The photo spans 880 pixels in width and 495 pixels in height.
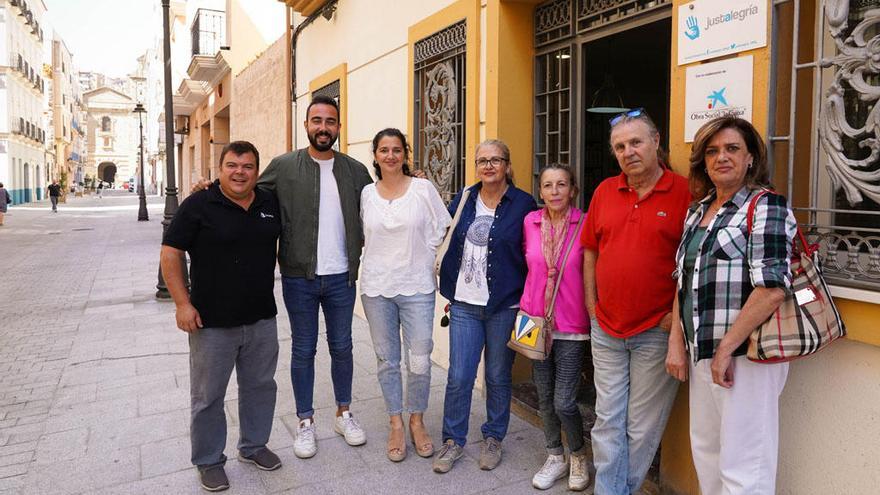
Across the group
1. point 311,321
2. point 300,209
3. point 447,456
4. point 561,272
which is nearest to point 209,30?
point 300,209

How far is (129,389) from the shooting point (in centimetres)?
512

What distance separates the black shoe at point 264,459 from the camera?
370cm

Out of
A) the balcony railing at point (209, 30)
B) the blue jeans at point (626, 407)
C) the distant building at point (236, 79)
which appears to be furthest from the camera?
the balcony railing at point (209, 30)

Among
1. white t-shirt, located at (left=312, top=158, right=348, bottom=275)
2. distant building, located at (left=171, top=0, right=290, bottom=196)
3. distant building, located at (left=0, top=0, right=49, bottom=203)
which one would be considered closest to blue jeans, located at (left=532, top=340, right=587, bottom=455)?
white t-shirt, located at (left=312, top=158, right=348, bottom=275)

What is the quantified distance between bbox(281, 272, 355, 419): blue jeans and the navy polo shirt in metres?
0.33

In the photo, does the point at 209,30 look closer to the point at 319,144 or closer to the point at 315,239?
the point at 319,144

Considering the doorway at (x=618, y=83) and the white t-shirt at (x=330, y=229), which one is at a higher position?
the doorway at (x=618, y=83)

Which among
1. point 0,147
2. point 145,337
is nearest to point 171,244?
point 145,337

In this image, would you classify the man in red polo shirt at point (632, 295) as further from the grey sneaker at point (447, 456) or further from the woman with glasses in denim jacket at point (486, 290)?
the grey sneaker at point (447, 456)

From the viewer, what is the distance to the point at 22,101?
4025cm

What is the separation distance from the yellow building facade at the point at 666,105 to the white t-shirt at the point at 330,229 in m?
1.46

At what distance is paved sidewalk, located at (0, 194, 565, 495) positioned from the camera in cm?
358

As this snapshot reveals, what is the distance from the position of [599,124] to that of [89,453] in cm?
549

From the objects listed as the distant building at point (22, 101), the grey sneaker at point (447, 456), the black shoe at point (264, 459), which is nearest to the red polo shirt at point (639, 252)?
the grey sneaker at point (447, 456)
